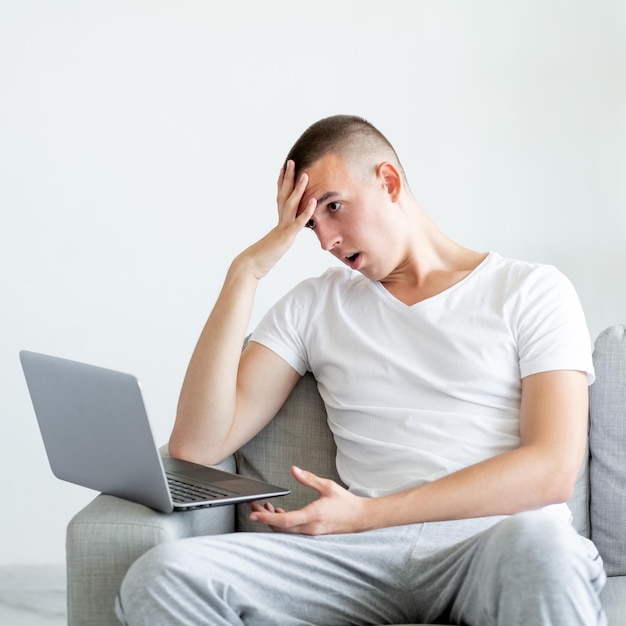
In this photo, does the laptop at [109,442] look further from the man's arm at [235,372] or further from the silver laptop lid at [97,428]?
the man's arm at [235,372]

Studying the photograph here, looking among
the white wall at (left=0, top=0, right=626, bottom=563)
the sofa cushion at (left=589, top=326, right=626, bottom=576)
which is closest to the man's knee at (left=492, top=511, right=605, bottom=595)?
the sofa cushion at (left=589, top=326, right=626, bottom=576)

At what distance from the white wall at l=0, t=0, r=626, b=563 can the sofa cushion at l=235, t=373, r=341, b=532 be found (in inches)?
36.0

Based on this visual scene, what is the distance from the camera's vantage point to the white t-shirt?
1.81 metres

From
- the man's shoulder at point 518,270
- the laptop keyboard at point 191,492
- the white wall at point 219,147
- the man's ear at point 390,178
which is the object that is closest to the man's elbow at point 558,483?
the man's shoulder at point 518,270

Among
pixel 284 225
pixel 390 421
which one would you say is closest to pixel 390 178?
pixel 284 225

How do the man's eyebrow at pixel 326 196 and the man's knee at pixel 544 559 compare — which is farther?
the man's eyebrow at pixel 326 196

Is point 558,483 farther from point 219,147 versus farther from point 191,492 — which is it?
point 219,147

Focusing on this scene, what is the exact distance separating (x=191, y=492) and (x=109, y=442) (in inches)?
7.0

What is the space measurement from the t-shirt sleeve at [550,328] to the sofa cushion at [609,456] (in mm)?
89

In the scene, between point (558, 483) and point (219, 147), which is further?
point (219, 147)

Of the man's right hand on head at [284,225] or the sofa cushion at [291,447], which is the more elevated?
the man's right hand on head at [284,225]

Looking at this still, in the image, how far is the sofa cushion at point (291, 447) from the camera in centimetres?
201

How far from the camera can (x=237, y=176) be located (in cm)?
290

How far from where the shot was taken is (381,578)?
1599mm
